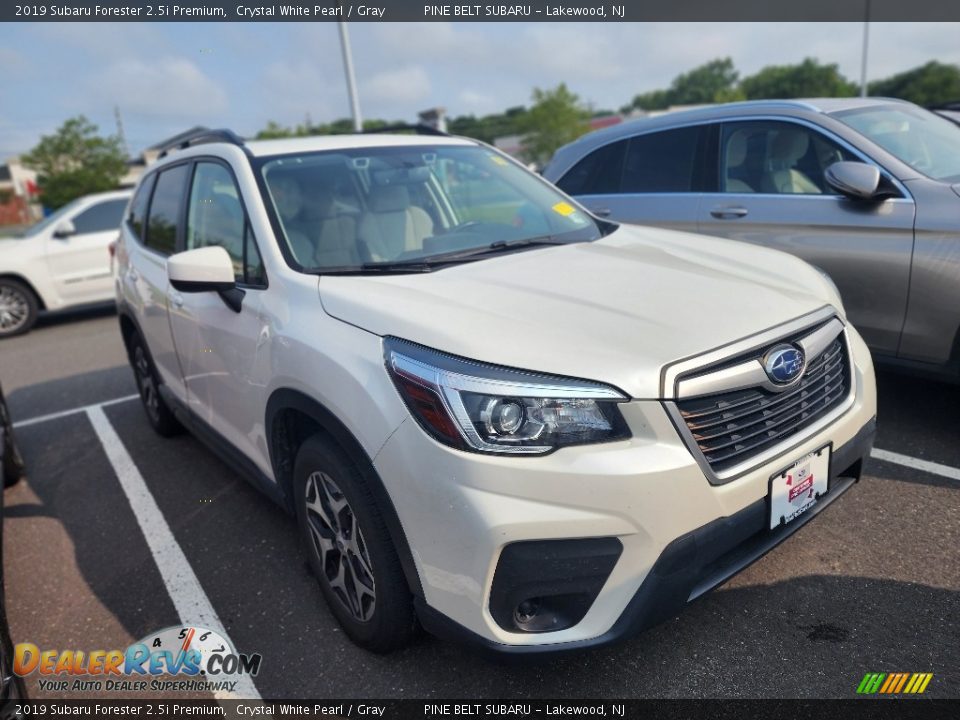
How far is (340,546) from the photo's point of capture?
2.38 metres

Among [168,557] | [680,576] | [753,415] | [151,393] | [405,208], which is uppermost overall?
[405,208]

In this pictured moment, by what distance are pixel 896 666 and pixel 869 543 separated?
70 centimetres

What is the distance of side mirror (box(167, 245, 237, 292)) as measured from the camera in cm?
264

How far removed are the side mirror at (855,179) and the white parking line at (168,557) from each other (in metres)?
3.56

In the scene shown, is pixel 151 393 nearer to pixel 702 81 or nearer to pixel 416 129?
pixel 416 129

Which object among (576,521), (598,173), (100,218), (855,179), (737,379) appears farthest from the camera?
(100,218)

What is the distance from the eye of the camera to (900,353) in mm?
3604

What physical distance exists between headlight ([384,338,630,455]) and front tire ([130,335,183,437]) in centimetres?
305

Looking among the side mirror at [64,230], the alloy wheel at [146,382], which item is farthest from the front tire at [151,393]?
the side mirror at [64,230]

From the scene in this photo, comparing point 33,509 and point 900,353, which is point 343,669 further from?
point 900,353

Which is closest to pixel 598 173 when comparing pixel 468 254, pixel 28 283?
pixel 468 254

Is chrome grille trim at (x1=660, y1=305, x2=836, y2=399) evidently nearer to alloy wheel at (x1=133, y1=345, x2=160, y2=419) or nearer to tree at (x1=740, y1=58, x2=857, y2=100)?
alloy wheel at (x1=133, y1=345, x2=160, y2=419)

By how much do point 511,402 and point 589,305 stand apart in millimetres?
501

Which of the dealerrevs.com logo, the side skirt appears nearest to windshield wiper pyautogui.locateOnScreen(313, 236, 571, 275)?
the side skirt
